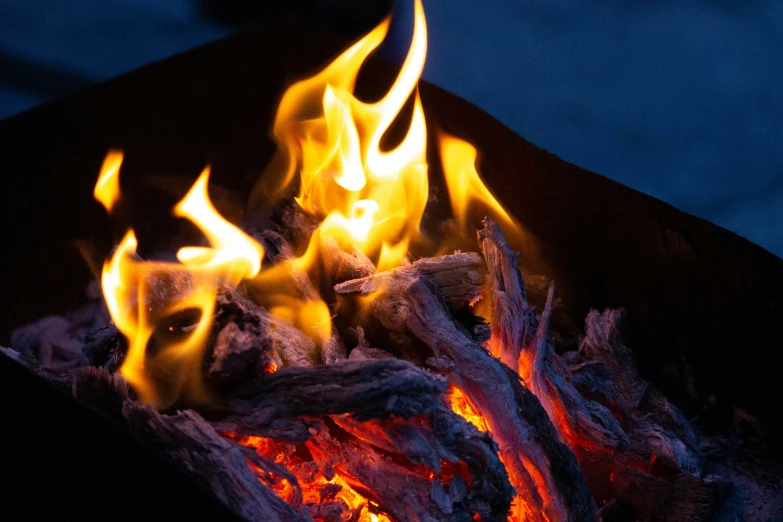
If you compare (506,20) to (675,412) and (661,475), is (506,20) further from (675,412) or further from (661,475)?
(661,475)

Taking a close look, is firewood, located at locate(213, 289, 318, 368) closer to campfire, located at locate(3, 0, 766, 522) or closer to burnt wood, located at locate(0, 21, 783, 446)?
campfire, located at locate(3, 0, 766, 522)

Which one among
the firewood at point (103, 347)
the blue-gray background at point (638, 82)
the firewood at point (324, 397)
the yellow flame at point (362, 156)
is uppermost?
the blue-gray background at point (638, 82)

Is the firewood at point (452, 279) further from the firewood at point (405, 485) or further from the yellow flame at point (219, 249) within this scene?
the firewood at point (405, 485)

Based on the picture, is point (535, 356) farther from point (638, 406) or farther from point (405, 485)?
point (405, 485)

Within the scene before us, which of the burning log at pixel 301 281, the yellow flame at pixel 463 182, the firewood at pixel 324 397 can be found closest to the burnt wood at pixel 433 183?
the yellow flame at pixel 463 182

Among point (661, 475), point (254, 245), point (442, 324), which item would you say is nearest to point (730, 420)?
point (661, 475)

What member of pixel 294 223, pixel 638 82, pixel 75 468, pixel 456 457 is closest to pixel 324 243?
pixel 294 223

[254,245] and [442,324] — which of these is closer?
[442,324]
